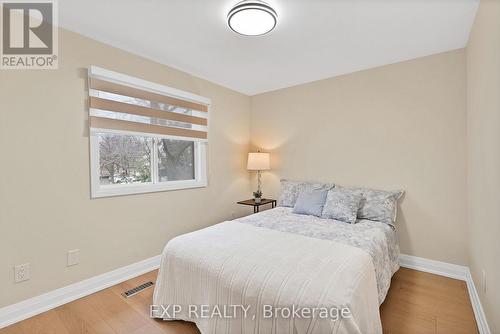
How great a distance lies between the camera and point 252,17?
5.99 feet

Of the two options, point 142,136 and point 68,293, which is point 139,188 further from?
point 68,293

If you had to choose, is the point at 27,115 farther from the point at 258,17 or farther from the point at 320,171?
the point at 320,171

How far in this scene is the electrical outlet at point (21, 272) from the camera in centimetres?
186

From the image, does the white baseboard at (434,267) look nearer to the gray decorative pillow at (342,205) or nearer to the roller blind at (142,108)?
the gray decorative pillow at (342,205)

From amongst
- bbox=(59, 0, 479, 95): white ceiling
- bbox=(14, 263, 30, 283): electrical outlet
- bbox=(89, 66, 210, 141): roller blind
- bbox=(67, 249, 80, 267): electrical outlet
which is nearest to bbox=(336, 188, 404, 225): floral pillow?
bbox=(59, 0, 479, 95): white ceiling

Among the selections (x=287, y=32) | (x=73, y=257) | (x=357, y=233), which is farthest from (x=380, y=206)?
(x=73, y=257)

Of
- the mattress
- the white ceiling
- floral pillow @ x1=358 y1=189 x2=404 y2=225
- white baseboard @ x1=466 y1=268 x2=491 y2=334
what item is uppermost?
the white ceiling

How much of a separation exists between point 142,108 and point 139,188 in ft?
2.89

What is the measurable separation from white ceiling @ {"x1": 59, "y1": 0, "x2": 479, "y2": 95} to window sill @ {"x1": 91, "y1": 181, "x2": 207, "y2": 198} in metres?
1.44

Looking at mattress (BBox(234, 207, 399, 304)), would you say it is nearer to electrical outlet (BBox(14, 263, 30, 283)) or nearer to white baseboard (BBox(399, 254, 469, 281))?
white baseboard (BBox(399, 254, 469, 281))

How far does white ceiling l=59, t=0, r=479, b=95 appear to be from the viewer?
1.81 m

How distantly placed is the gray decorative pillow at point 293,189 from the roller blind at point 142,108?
136cm

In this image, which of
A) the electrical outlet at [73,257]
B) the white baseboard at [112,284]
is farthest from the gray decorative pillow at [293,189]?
the electrical outlet at [73,257]

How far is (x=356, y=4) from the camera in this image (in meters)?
1.77
